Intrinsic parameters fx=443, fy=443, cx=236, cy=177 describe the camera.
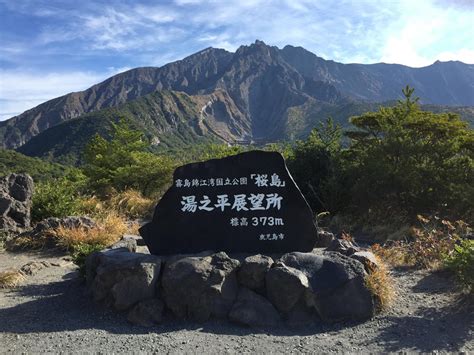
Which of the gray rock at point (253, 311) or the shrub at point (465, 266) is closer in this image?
the gray rock at point (253, 311)

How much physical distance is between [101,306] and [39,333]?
0.85 metres

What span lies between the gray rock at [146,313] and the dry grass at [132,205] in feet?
25.3

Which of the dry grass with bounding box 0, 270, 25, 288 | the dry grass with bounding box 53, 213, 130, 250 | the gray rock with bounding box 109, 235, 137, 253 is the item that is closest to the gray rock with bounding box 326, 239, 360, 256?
the gray rock with bounding box 109, 235, 137, 253

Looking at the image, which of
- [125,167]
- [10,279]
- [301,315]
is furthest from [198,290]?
[125,167]

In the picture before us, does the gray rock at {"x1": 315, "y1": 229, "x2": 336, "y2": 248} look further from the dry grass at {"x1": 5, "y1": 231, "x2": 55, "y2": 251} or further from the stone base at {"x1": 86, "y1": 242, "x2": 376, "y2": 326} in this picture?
the dry grass at {"x1": 5, "y1": 231, "x2": 55, "y2": 251}

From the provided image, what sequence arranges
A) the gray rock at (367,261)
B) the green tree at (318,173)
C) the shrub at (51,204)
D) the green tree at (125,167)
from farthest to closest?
1. the green tree at (125,167)
2. the green tree at (318,173)
3. the shrub at (51,204)
4. the gray rock at (367,261)

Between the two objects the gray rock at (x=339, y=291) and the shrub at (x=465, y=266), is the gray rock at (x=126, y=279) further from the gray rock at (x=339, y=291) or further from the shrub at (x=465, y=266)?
the shrub at (x=465, y=266)

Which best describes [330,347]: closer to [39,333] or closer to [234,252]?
[234,252]

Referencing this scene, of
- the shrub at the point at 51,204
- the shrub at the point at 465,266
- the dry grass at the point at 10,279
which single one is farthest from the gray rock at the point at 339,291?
the shrub at the point at 51,204

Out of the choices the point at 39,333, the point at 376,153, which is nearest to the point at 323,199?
the point at 376,153

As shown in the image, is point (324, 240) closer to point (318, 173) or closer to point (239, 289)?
point (239, 289)

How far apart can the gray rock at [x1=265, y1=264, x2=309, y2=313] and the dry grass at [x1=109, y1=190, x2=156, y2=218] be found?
8138 mm

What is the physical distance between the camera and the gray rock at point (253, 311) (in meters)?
4.91

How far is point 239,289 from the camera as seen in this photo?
528cm
